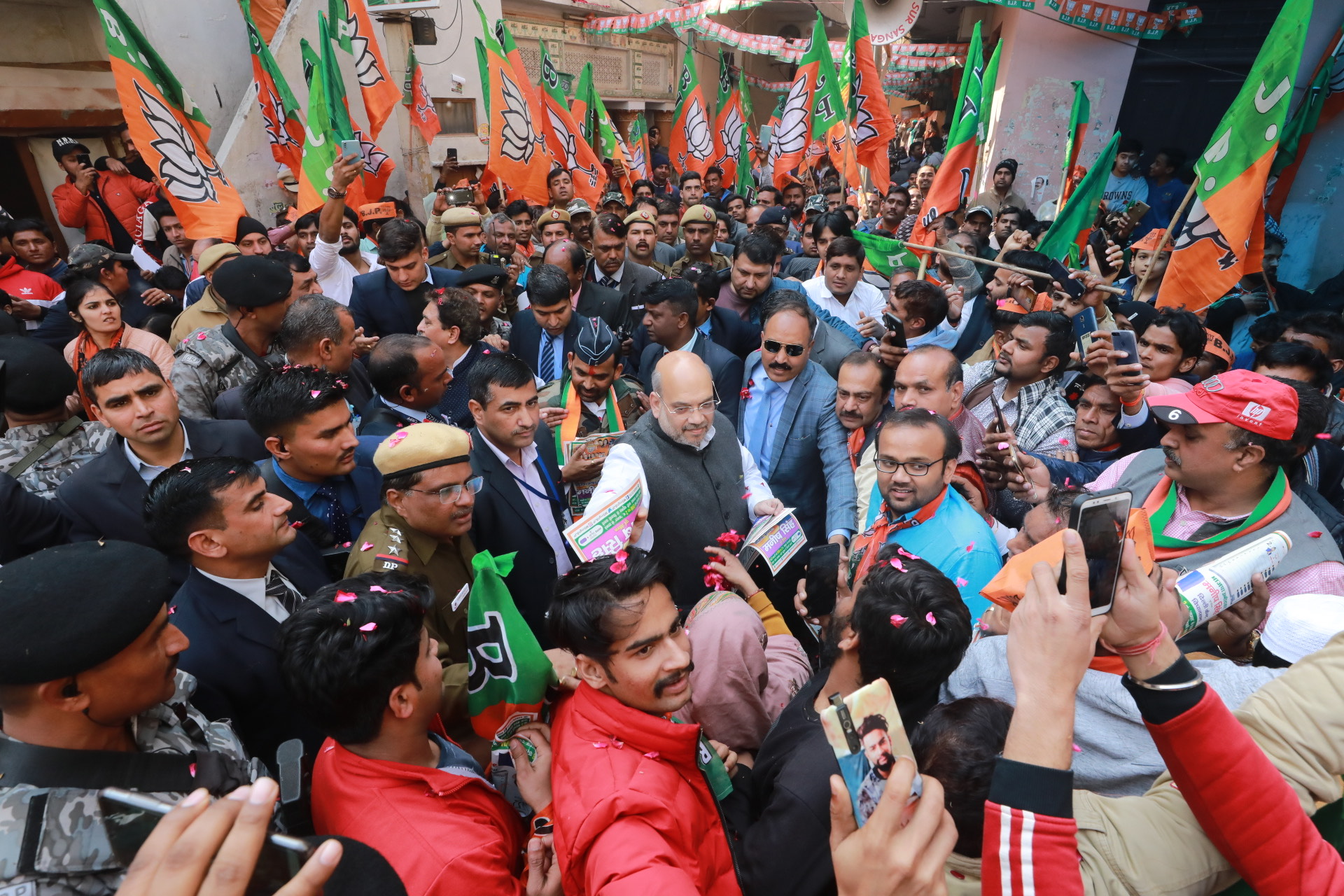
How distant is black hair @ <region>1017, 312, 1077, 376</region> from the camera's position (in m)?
3.61

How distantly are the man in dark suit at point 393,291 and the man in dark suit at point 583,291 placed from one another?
812 mm

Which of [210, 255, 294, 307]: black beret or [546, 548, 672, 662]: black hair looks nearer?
[546, 548, 672, 662]: black hair

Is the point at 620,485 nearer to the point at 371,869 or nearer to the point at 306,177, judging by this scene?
the point at 371,869

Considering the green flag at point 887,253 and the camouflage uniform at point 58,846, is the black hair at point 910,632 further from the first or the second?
the green flag at point 887,253

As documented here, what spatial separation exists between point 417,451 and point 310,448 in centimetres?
64

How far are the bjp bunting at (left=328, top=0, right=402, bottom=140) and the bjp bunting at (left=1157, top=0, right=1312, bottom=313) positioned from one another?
24.5 feet

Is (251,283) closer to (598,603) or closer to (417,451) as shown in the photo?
(417,451)

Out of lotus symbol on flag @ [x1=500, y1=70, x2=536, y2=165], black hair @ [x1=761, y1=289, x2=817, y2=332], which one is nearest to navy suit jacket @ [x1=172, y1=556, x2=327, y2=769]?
black hair @ [x1=761, y1=289, x2=817, y2=332]

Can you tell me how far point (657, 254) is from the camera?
7191 millimetres

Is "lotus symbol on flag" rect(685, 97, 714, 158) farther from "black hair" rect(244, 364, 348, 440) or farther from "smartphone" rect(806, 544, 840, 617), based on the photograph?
"smartphone" rect(806, 544, 840, 617)

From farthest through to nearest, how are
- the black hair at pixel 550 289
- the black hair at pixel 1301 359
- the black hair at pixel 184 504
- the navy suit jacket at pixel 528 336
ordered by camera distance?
the navy suit jacket at pixel 528 336, the black hair at pixel 550 289, the black hair at pixel 1301 359, the black hair at pixel 184 504

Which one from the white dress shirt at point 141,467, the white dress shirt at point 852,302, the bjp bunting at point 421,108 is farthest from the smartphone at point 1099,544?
the bjp bunting at point 421,108

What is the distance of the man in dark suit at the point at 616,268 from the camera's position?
18.5 feet

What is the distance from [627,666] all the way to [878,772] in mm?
784
